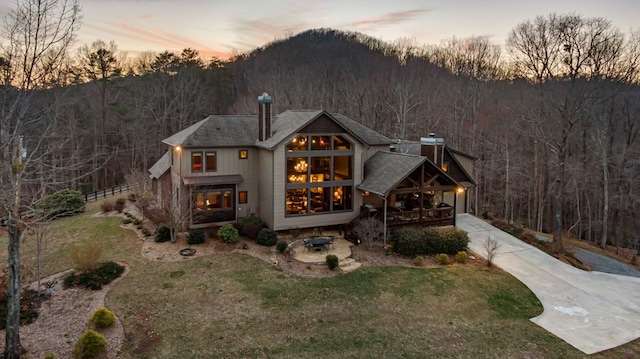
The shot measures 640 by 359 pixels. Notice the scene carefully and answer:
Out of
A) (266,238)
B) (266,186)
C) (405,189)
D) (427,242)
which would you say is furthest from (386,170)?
(266,238)

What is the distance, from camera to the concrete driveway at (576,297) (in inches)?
473

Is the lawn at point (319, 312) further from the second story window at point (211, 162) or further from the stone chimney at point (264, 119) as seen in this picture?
the stone chimney at point (264, 119)

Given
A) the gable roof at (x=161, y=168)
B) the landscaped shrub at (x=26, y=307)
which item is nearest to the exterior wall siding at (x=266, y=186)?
the gable roof at (x=161, y=168)

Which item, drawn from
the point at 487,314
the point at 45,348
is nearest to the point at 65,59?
the point at 45,348

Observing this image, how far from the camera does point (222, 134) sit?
21.2m

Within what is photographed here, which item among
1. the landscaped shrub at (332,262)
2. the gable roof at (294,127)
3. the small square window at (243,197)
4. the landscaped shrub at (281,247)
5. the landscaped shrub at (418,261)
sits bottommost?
the landscaped shrub at (418,261)

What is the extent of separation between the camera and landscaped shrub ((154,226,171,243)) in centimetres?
1870

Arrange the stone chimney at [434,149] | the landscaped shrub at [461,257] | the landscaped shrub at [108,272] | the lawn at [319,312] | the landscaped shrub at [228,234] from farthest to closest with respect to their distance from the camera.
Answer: the stone chimney at [434,149], the landscaped shrub at [228,234], the landscaped shrub at [461,257], the landscaped shrub at [108,272], the lawn at [319,312]

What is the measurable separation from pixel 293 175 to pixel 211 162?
470cm

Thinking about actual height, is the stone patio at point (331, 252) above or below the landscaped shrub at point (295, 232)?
below

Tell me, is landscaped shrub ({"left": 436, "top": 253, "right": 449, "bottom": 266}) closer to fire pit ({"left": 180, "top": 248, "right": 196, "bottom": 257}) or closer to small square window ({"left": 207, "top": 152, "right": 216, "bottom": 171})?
fire pit ({"left": 180, "top": 248, "right": 196, "bottom": 257})

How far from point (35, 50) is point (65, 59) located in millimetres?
814

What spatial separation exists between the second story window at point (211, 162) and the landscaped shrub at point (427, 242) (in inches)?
419

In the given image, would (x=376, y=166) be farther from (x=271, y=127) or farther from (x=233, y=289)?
(x=233, y=289)
